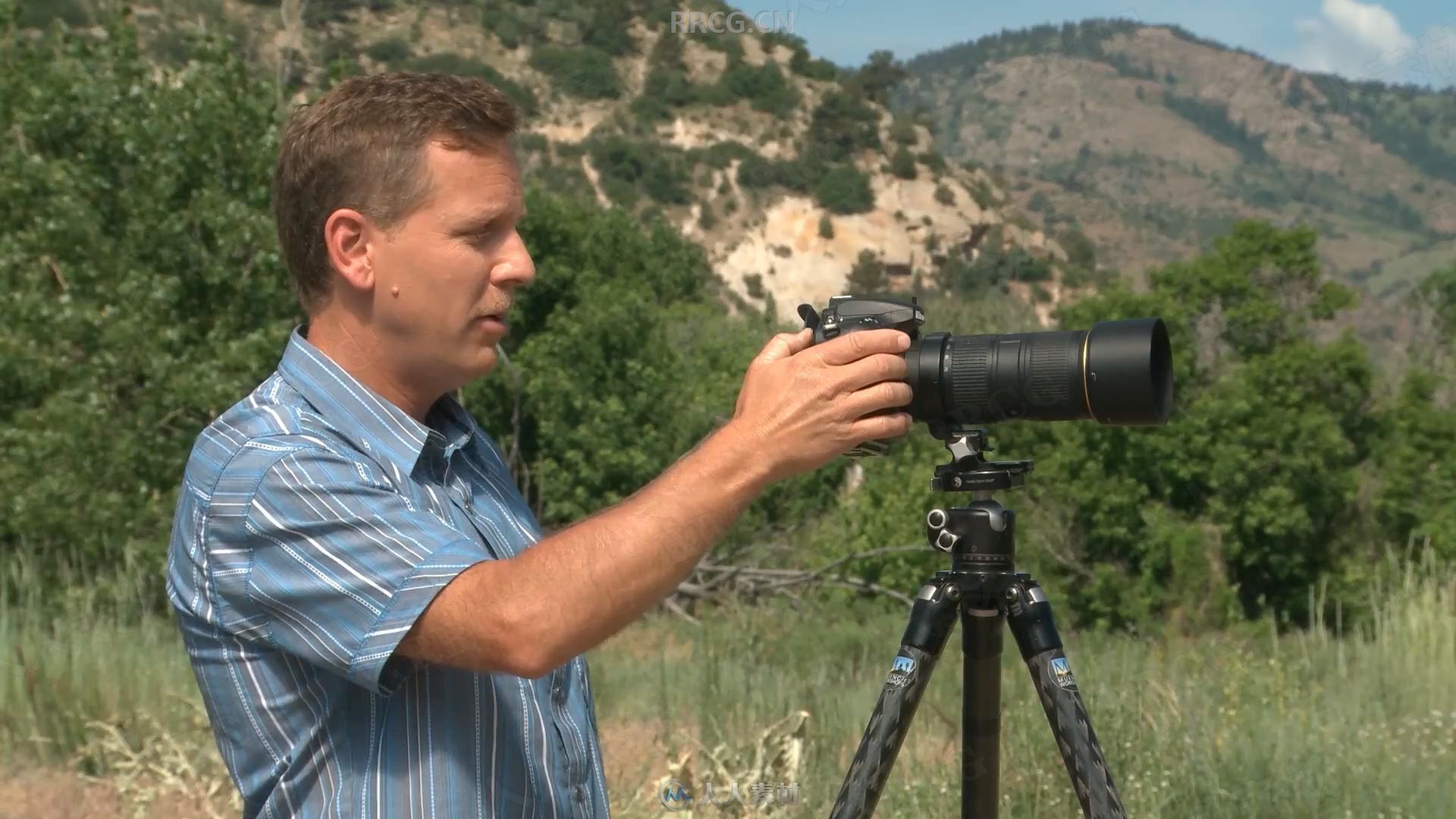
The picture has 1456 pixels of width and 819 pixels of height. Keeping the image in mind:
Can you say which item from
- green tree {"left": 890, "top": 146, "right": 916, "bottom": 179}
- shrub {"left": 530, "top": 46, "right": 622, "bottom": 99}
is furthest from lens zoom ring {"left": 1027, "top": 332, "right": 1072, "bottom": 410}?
shrub {"left": 530, "top": 46, "right": 622, "bottom": 99}

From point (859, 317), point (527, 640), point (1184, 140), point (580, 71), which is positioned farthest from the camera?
point (1184, 140)

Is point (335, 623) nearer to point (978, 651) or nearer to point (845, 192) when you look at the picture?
point (978, 651)

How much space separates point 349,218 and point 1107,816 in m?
1.21

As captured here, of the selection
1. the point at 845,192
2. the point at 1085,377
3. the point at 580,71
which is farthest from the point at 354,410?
the point at 580,71

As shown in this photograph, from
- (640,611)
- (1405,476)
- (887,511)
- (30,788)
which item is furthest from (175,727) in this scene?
(1405,476)

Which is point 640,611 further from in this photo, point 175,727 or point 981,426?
point 175,727

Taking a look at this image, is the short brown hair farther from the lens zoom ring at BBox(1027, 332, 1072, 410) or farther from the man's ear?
the lens zoom ring at BBox(1027, 332, 1072, 410)

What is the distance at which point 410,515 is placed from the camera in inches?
55.8

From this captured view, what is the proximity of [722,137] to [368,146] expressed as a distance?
164 ft

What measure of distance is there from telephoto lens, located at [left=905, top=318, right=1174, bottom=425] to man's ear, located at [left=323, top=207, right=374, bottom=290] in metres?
0.69

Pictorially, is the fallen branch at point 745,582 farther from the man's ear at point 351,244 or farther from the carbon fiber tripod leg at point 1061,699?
the man's ear at point 351,244

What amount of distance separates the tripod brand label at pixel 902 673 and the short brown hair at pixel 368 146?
2.89ft

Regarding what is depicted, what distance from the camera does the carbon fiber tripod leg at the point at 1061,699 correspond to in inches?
71.9

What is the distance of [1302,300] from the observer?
8.80 metres
